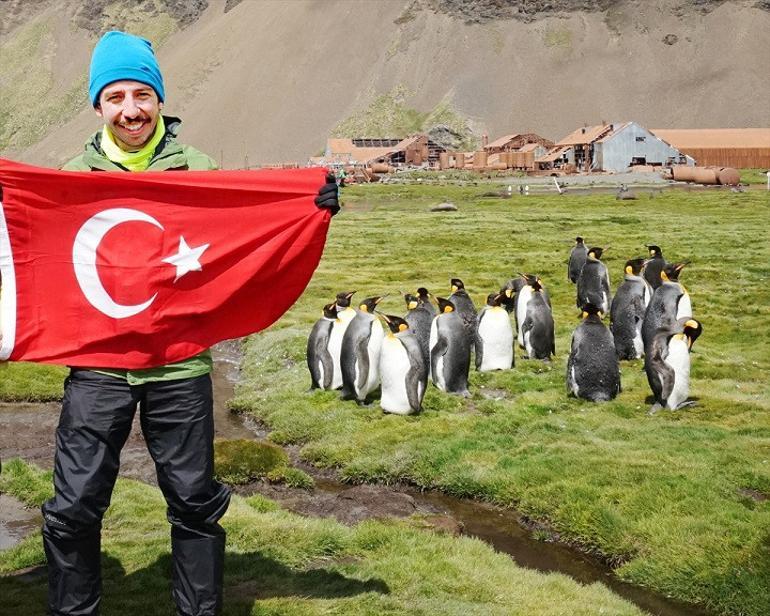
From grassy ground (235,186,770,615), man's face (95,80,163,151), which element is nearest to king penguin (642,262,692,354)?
grassy ground (235,186,770,615)

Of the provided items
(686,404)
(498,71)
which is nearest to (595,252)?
(686,404)

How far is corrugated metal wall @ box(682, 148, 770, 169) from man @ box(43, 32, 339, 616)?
123686 millimetres

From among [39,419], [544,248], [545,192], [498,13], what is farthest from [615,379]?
[498,13]

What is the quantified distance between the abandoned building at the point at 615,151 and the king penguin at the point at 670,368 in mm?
103145

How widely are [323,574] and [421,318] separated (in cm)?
926

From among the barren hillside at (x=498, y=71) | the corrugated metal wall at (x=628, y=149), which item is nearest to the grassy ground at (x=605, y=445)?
the corrugated metal wall at (x=628, y=149)

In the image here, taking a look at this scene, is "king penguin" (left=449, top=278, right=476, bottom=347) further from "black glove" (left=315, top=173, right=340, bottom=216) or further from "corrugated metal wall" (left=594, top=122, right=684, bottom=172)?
"corrugated metal wall" (left=594, top=122, right=684, bottom=172)

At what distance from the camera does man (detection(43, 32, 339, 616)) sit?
193 inches

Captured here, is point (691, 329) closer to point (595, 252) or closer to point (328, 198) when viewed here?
point (595, 252)

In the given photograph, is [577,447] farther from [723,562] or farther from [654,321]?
[654,321]

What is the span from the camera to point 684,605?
809 cm

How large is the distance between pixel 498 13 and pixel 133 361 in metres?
190

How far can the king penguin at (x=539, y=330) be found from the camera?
1661 centimetres

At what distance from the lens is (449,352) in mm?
14484
